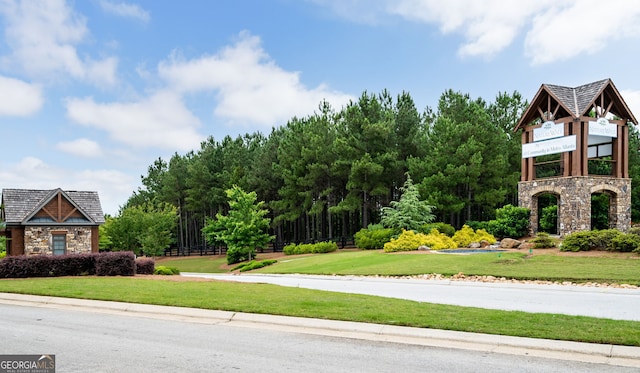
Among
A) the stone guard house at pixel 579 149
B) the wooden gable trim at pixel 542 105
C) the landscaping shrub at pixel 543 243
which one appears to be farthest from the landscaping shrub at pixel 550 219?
the landscaping shrub at pixel 543 243

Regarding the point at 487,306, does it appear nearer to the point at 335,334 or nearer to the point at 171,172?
the point at 335,334

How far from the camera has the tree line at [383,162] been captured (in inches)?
1574

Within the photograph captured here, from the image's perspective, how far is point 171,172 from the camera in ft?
218

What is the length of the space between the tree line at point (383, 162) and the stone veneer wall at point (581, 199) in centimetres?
670

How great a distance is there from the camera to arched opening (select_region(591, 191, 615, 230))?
33750 mm

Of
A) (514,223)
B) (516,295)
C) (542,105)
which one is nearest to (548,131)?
(542,105)

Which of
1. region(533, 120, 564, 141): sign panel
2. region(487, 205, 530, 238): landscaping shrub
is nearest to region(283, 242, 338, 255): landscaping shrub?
region(487, 205, 530, 238): landscaping shrub

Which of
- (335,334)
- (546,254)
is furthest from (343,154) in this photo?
(335,334)

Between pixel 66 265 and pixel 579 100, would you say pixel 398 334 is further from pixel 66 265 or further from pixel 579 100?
pixel 579 100

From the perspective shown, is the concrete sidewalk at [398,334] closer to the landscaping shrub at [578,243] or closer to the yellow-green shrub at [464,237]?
the landscaping shrub at [578,243]

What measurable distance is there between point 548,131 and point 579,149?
2.59 metres

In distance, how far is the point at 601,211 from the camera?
33969 millimetres

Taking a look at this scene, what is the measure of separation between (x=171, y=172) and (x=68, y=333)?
59.2 m

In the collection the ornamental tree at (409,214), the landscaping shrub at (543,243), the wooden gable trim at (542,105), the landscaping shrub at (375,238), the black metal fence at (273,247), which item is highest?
the wooden gable trim at (542,105)
